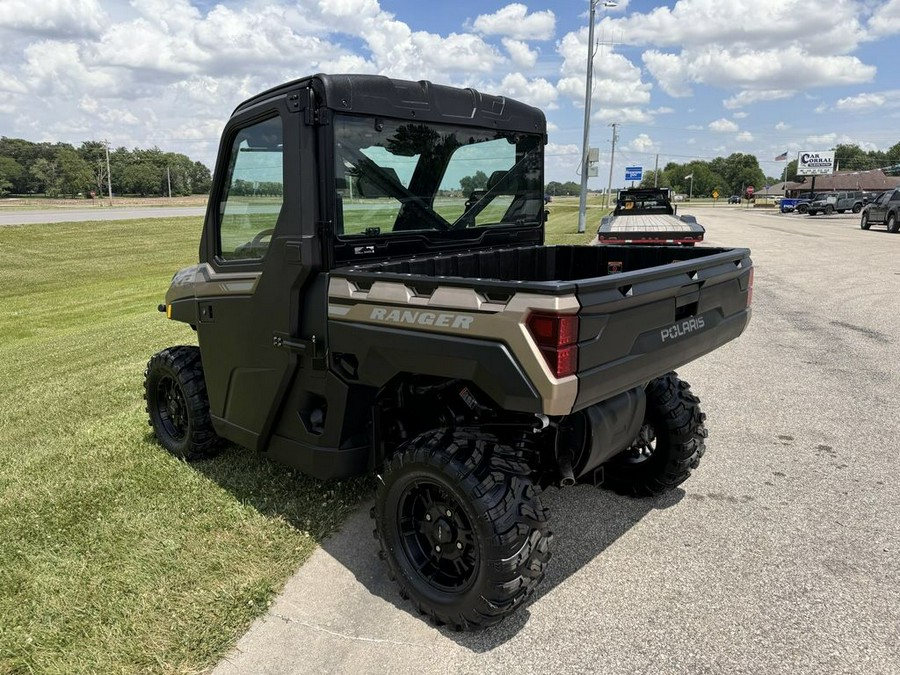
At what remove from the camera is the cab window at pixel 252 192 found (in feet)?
11.0

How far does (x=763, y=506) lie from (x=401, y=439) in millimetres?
2199

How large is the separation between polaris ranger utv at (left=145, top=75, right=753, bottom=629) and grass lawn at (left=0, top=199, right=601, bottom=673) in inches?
15.0

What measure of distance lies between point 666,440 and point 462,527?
5.15 ft

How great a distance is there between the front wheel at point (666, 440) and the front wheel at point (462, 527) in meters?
1.28

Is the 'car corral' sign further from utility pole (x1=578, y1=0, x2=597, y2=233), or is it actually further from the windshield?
the windshield

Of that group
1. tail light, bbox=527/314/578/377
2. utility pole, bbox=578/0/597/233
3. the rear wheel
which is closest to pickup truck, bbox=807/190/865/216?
utility pole, bbox=578/0/597/233

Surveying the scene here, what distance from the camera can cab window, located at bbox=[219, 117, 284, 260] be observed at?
337cm

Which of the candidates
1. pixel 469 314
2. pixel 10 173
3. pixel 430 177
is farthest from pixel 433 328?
pixel 10 173

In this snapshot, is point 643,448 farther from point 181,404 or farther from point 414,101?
point 181,404

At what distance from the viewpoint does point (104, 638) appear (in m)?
2.72

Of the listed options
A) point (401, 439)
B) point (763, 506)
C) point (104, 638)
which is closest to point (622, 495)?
point (763, 506)

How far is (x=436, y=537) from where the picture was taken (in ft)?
9.62

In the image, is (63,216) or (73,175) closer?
(63,216)

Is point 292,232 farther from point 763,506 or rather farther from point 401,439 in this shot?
point 763,506
